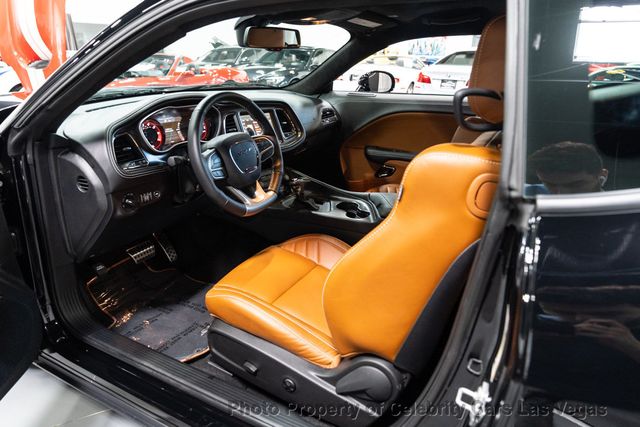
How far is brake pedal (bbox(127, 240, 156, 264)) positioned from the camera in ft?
6.82

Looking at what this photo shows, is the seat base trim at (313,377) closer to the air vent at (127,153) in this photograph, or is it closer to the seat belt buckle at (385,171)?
the air vent at (127,153)

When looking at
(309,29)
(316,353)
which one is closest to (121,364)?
(316,353)

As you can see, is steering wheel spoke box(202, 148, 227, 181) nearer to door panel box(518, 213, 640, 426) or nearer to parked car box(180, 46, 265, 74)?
door panel box(518, 213, 640, 426)

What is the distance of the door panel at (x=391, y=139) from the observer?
255 cm

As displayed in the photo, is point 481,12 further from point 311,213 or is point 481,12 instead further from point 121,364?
point 121,364

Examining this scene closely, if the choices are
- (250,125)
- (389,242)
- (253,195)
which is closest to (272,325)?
(389,242)

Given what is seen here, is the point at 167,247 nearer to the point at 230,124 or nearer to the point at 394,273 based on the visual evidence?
the point at 230,124

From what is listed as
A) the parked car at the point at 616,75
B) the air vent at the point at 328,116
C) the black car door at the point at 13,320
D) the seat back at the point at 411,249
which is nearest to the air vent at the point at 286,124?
the air vent at the point at 328,116

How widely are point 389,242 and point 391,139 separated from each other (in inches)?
75.9

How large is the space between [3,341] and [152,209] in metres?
0.66

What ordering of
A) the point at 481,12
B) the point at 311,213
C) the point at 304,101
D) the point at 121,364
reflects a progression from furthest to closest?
the point at 304,101, the point at 311,213, the point at 481,12, the point at 121,364

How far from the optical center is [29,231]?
1393mm

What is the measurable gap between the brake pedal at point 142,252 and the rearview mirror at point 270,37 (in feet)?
3.54

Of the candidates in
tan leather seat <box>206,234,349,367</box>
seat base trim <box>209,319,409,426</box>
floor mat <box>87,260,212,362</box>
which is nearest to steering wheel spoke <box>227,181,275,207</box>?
tan leather seat <box>206,234,349,367</box>
